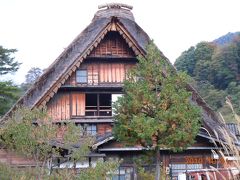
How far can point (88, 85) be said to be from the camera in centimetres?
1823

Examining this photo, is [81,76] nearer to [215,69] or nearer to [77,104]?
[77,104]

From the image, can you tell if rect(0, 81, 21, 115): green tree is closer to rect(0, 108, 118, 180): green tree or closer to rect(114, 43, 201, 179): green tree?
rect(114, 43, 201, 179): green tree

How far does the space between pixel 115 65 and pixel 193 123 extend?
692 centimetres

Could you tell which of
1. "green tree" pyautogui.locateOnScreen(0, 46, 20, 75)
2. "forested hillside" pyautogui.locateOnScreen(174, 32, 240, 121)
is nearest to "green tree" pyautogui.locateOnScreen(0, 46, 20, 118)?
"green tree" pyautogui.locateOnScreen(0, 46, 20, 75)

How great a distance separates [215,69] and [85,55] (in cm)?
2290

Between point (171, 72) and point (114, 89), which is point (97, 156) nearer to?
point (114, 89)

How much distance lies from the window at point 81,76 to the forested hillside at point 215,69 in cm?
1604

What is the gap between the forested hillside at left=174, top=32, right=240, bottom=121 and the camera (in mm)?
34375

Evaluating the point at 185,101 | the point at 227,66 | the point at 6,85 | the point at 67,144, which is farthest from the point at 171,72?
the point at 227,66

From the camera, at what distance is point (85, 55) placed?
58.0ft

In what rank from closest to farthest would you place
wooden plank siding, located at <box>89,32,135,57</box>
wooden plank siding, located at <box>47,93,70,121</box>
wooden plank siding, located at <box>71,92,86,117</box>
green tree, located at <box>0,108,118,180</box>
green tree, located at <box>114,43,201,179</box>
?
green tree, located at <box>0,108,118,180</box>, green tree, located at <box>114,43,201,179</box>, wooden plank siding, located at <box>47,93,70,121</box>, wooden plank siding, located at <box>71,92,86,117</box>, wooden plank siding, located at <box>89,32,135,57</box>

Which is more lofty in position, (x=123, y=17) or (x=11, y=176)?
(x=123, y=17)

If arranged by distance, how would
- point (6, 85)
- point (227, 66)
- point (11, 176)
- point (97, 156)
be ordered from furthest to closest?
point (227, 66), point (6, 85), point (97, 156), point (11, 176)

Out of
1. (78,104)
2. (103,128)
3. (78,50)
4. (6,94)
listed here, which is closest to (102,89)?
(78,104)
